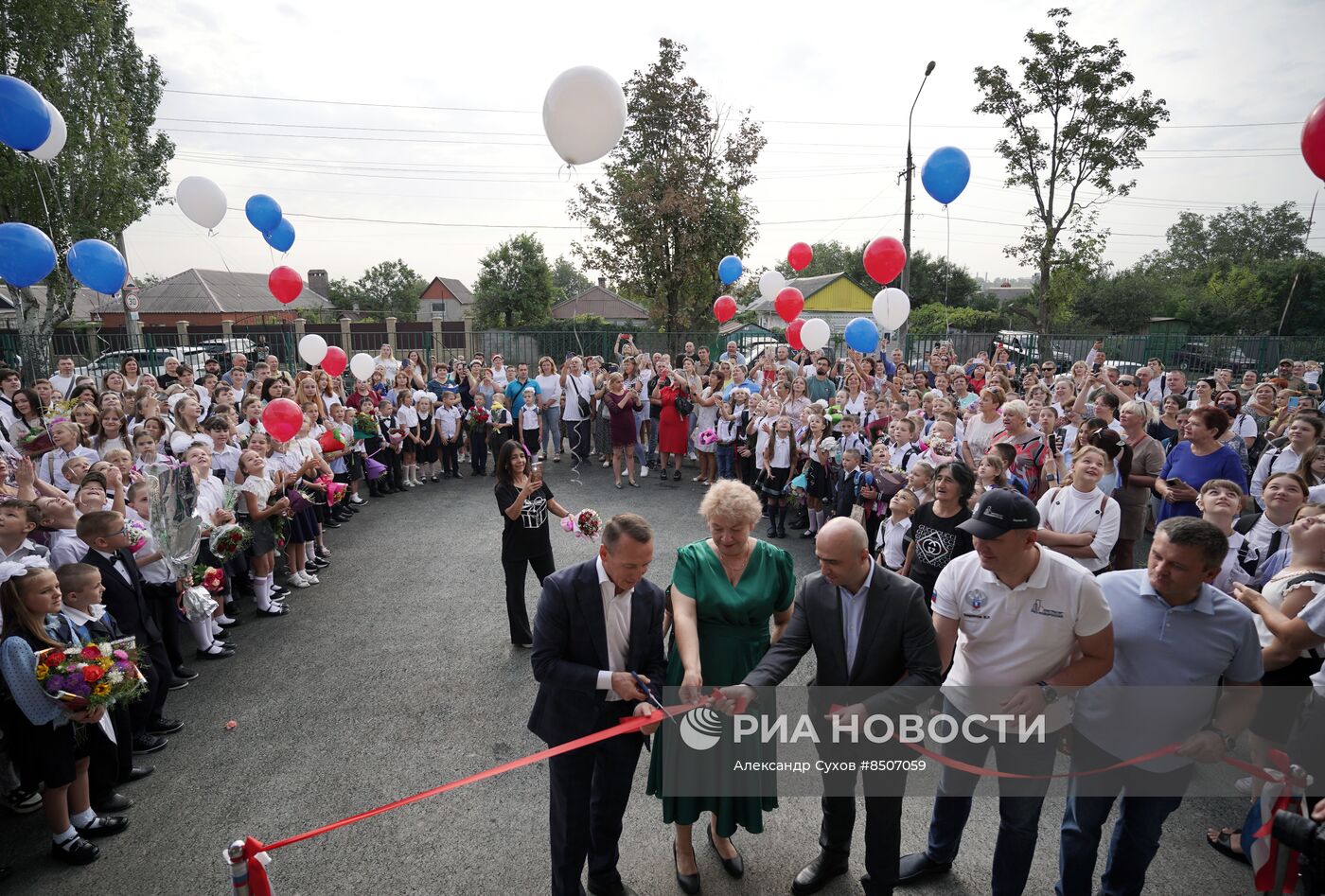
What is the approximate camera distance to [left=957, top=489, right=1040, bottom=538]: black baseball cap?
9.05 ft

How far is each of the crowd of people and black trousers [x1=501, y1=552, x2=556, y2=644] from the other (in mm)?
18

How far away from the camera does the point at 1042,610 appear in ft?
9.38

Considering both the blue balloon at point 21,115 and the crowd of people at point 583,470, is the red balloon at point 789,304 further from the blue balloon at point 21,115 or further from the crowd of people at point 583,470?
the blue balloon at point 21,115

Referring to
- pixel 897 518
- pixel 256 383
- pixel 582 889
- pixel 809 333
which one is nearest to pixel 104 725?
pixel 582 889

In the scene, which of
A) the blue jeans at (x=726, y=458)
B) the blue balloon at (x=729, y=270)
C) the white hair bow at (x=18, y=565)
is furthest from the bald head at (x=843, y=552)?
the blue balloon at (x=729, y=270)

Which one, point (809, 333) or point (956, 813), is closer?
point (956, 813)

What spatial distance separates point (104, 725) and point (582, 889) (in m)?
2.77

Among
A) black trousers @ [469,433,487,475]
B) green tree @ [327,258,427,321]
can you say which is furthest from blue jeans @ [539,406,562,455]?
green tree @ [327,258,427,321]

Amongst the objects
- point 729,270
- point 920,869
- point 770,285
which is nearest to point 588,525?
point 920,869

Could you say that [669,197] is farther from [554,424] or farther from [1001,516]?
[1001,516]

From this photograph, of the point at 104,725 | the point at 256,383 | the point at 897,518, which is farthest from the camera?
the point at 256,383

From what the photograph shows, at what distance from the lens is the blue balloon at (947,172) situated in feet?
31.6

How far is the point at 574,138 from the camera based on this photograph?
266 inches

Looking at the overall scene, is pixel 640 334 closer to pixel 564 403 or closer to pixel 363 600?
pixel 564 403
